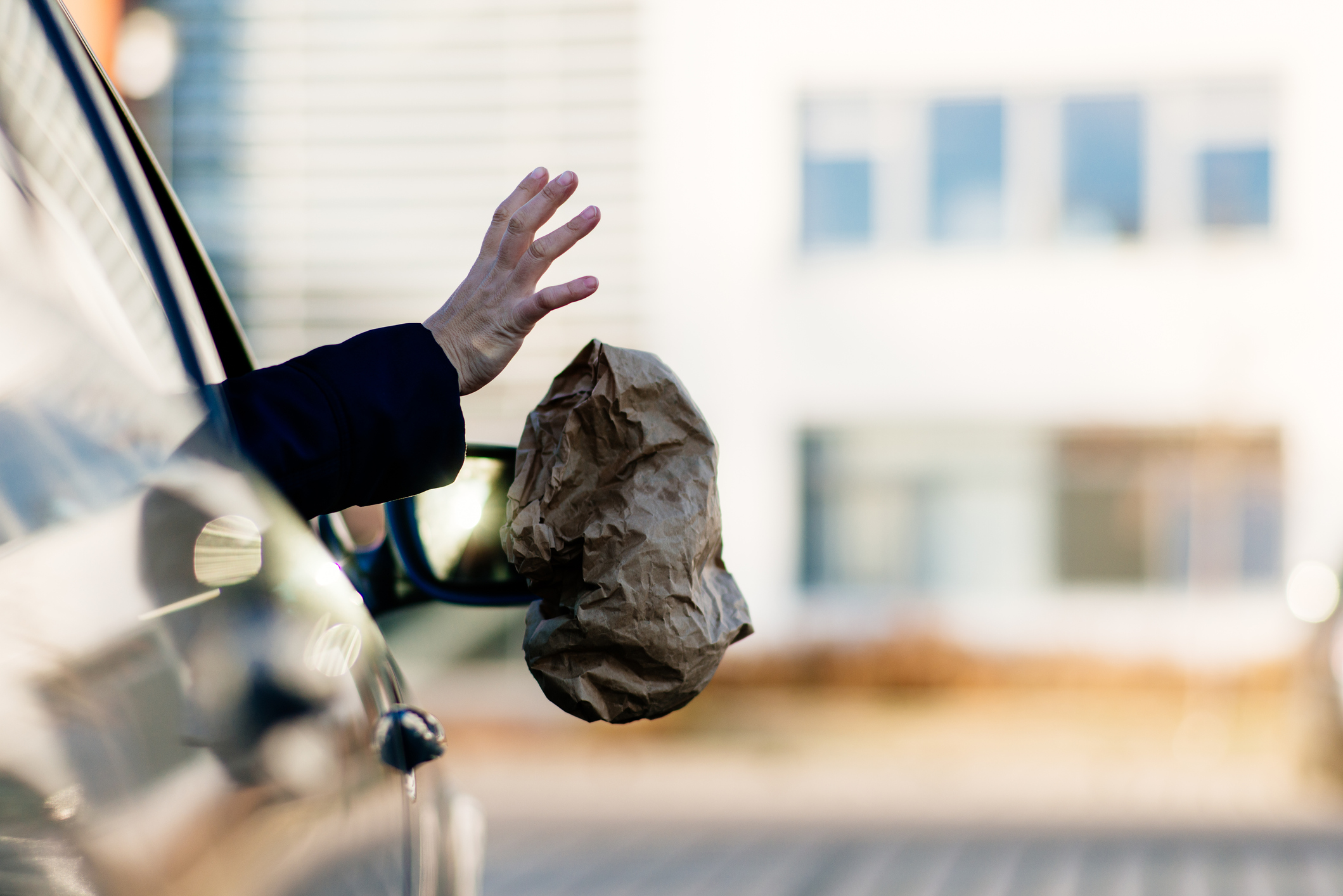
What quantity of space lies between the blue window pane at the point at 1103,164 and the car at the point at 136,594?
39.7ft

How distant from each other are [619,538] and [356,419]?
0.79 feet

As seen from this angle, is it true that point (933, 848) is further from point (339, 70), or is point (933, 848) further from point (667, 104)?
point (339, 70)

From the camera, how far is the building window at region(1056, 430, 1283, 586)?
12.0 metres

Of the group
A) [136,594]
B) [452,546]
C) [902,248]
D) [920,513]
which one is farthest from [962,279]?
[136,594]

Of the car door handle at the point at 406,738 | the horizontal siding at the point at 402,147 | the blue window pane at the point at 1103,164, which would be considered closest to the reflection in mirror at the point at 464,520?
the car door handle at the point at 406,738

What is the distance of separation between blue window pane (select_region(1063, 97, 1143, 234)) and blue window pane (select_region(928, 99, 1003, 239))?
0.67m

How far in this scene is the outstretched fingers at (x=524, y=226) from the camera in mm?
1135

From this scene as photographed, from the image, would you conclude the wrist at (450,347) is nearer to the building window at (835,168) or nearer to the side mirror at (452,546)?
the side mirror at (452,546)

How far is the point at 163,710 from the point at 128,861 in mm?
94

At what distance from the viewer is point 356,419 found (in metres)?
1.04

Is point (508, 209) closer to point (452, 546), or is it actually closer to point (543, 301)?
point (543, 301)

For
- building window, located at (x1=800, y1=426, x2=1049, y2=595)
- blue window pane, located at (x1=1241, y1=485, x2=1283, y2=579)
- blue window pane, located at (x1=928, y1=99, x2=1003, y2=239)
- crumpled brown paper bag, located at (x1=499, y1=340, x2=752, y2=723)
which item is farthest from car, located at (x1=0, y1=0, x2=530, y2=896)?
blue window pane, located at (x1=1241, y1=485, x2=1283, y2=579)

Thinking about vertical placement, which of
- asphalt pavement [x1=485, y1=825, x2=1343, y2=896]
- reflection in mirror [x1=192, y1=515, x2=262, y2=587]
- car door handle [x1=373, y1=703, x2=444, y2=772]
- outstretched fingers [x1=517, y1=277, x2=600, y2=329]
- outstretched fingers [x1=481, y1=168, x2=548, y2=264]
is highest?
outstretched fingers [x1=481, y1=168, x2=548, y2=264]

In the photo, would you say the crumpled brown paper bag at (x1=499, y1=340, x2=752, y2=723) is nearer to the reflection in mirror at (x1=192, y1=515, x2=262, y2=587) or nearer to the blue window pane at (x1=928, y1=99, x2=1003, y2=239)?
the reflection in mirror at (x1=192, y1=515, x2=262, y2=587)
